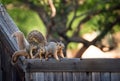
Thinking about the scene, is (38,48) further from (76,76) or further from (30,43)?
(76,76)

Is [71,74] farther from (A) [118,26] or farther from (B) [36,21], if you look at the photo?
(B) [36,21]

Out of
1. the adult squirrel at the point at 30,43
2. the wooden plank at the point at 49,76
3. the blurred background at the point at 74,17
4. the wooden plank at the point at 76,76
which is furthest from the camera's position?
the blurred background at the point at 74,17

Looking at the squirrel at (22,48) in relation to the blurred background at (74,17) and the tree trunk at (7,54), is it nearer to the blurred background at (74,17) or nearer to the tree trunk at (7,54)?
the tree trunk at (7,54)

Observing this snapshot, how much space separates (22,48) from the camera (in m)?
8.23

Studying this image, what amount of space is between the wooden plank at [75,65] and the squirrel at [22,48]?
0.18m


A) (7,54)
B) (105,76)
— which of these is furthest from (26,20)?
(105,76)

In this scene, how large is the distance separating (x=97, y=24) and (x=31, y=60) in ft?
52.5

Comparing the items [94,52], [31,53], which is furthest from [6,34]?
[94,52]

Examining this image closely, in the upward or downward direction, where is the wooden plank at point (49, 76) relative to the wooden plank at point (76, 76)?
upward

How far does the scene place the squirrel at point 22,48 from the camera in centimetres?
793

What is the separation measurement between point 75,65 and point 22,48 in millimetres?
1089

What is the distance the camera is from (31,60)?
780 centimetres

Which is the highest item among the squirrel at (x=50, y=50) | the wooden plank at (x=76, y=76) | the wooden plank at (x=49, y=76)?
the squirrel at (x=50, y=50)

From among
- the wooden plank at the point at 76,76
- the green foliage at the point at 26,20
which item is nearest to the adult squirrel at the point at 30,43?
the wooden plank at the point at 76,76
